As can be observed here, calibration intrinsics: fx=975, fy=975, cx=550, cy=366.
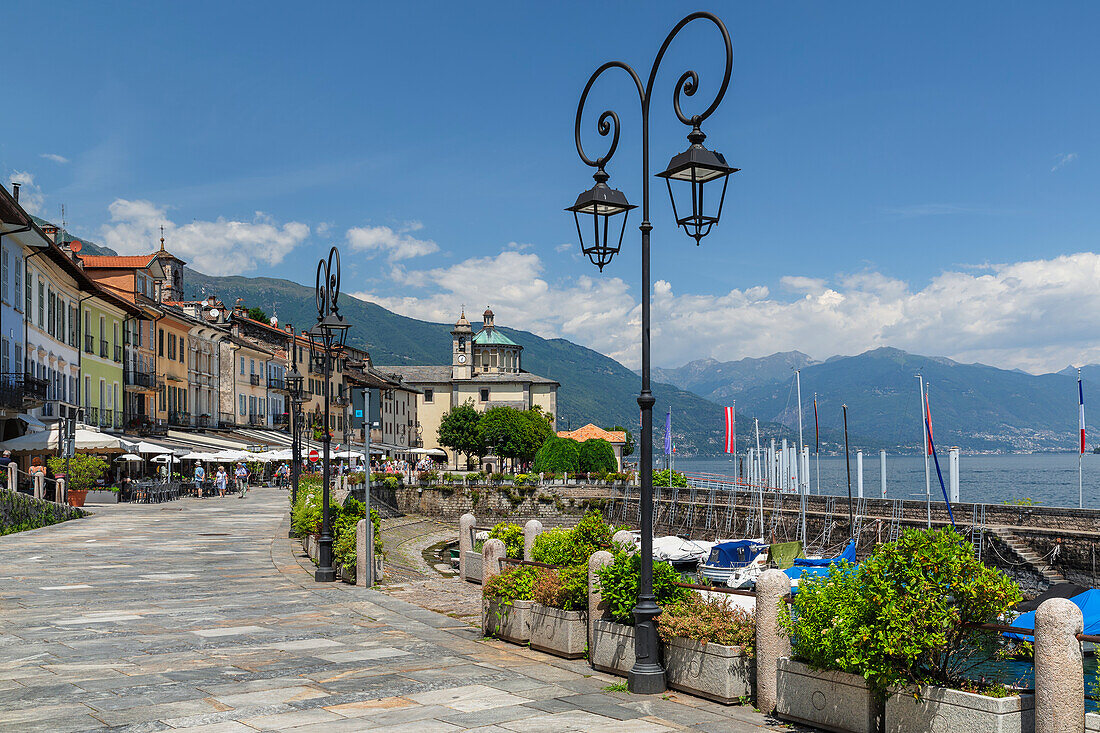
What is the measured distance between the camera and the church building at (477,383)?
5138 inches

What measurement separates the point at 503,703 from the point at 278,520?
2838 centimetres

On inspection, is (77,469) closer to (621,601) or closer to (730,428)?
(621,601)

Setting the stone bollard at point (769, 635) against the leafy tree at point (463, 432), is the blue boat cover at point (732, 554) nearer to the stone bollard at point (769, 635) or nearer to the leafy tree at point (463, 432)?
the stone bollard at point (769, 635)

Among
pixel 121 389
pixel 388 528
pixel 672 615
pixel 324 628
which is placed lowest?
pixel 388 528

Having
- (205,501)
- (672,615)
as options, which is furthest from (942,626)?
(205,501)

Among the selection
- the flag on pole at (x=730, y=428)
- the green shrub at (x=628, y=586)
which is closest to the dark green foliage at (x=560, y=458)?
the flag on pole at (x=730, y=428)

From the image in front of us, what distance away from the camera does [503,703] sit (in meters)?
9.16

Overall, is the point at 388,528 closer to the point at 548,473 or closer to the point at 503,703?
the point at 548,473

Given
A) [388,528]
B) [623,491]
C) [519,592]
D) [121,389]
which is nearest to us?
[519,592]

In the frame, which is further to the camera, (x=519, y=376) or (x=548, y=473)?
(x=519, y=376)

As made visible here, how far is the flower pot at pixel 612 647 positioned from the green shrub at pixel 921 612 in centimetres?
293

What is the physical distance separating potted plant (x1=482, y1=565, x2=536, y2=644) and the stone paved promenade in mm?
240

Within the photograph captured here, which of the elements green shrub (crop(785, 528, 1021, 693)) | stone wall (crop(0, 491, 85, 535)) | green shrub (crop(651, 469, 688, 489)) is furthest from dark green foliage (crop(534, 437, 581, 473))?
green shrub (crop(785, 528, 1021, 693))

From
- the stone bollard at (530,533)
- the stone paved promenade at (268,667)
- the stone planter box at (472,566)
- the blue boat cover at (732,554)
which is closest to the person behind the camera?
the stone paved promenade at (268,667)
